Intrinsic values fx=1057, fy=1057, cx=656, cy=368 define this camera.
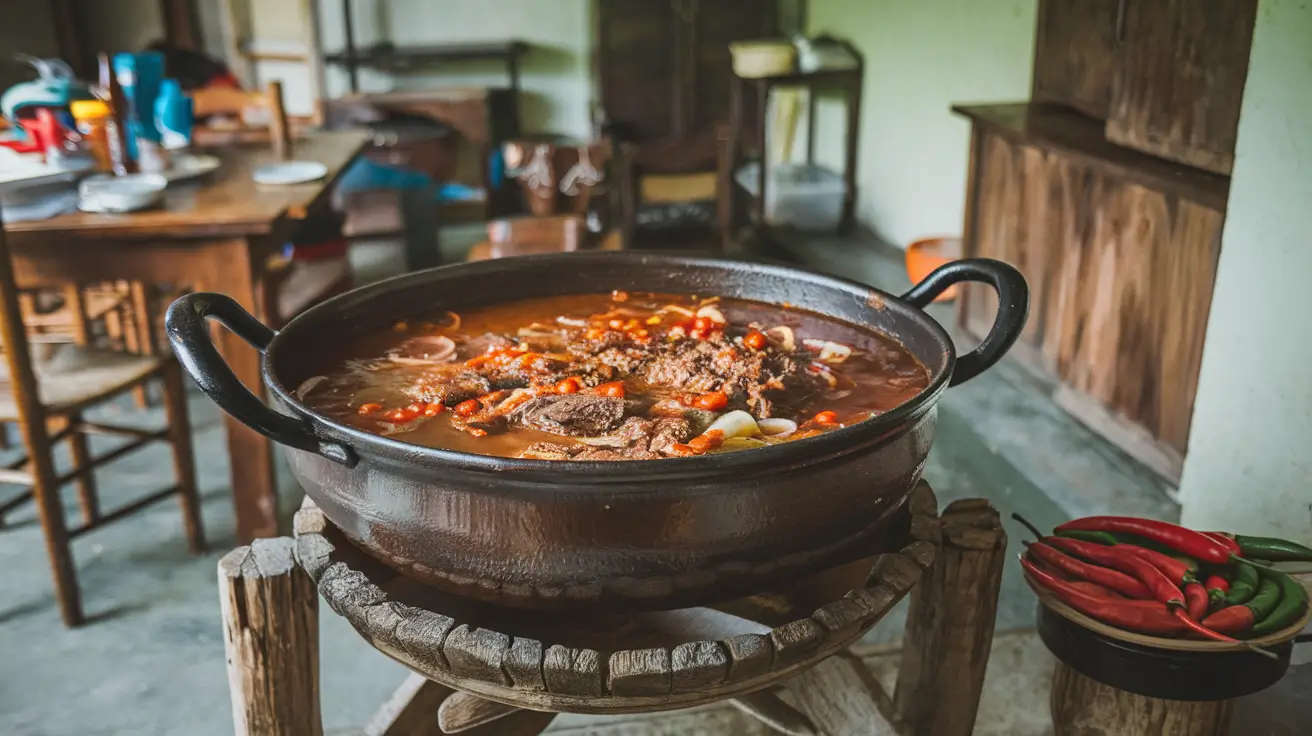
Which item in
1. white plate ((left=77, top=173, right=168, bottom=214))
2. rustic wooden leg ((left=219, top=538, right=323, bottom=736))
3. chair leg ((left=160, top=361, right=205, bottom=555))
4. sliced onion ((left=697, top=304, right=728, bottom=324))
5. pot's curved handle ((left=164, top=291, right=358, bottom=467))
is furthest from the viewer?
chair leg ((left=160, top=361, right=205, bottom=555))

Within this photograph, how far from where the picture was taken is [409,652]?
1496 millimetres

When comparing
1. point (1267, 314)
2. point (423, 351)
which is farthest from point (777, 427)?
point (1267, 314)

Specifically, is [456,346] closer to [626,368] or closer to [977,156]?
[626,368]

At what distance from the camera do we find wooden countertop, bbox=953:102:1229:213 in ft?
10.3

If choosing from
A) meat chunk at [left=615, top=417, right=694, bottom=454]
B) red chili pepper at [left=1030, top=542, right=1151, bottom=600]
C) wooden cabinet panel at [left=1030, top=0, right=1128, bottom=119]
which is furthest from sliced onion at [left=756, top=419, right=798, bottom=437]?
wooden cabinet panel at [left=1030, top=0, right=1128, bottom=119]

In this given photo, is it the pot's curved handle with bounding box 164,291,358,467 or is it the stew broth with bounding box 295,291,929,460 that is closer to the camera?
the pot's curved handle with bounding box 164,291,358,467

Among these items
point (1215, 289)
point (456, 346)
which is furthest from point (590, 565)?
point (1215, 289)

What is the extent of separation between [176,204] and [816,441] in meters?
2.57

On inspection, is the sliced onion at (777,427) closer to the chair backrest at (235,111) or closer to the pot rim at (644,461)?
the pot rim at (644,461)

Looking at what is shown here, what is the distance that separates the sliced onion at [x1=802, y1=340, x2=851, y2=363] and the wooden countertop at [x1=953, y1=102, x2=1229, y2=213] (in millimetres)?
1645

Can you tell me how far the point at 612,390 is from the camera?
180cm

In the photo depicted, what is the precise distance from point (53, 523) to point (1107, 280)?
344 centimetres

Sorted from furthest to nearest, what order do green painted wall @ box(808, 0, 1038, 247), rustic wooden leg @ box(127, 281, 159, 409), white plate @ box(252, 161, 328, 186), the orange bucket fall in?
green painted wall @ box(808, 0, 1038, 247) → the orange bucket → rustic wooden leg @ box(127, 281, 159, 409) → white plate @ box(252, 161, 328, 186)

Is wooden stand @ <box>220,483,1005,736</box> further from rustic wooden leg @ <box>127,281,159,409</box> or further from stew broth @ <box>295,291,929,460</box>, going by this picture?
rustic wooden leg @ <box>127,281,159,409</box>
